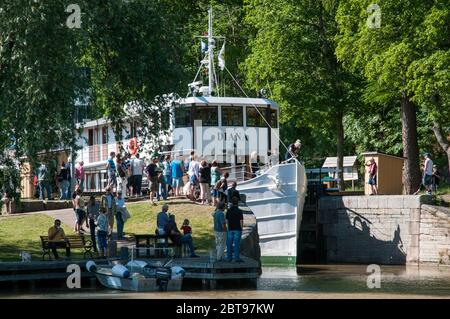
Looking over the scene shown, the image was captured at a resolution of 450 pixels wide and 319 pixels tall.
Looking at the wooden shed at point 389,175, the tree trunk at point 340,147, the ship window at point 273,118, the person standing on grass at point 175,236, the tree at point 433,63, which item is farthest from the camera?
the tree trunk at point 340,147

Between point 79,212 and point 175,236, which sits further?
point 79,212

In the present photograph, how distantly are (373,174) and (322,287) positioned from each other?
48.7 feet

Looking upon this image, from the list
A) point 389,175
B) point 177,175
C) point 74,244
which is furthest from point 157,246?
point 389,175

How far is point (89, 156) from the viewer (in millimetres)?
52000

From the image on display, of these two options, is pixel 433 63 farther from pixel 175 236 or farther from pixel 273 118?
pixel 175 236

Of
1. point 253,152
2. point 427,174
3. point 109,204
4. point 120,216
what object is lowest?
point 120,216

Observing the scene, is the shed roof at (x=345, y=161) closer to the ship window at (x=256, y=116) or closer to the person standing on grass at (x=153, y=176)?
the ship window at (x=256, y=116)

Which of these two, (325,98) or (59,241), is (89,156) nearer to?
(325,98)

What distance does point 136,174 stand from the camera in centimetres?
4069

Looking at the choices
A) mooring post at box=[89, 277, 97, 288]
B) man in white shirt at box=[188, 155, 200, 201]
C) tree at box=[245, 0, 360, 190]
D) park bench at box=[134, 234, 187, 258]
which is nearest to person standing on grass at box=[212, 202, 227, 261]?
park bench at box=[134, 234, 187, 258]

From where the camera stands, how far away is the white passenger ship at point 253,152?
40500 mm

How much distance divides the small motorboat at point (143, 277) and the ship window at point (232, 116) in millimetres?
15127

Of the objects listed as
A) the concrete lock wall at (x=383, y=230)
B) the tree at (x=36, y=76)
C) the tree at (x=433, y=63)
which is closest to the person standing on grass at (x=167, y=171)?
the concrete lock wall at (x=383, y=230)

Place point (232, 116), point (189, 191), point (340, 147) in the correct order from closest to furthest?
point (189, 191), point (232, 116), point (340, 147)
